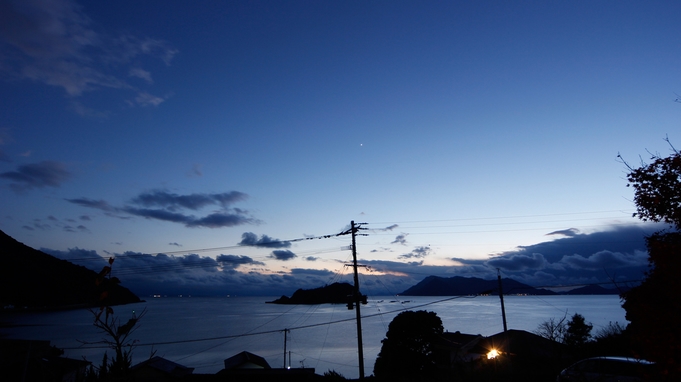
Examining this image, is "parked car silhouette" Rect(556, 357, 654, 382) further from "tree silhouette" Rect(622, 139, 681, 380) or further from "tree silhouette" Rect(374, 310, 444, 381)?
"tree silhouette" Rect(374, 310, 444, 381)

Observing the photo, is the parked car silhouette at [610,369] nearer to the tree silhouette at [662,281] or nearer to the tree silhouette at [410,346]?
the tree silhouette at [662,281]

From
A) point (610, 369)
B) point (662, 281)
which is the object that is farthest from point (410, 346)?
point (662, 281)

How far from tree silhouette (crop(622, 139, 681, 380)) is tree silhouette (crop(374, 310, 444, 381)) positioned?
35531 millimetres

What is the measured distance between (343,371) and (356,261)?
50.6 metres

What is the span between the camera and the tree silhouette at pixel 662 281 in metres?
7.97

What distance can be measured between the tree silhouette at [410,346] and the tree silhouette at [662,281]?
35.5 meters

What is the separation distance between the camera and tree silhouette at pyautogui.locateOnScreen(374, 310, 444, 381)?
42.4m

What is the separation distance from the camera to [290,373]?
26.8m

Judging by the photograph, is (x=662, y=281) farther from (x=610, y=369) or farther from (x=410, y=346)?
(x=410, y=346)

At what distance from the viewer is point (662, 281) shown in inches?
380

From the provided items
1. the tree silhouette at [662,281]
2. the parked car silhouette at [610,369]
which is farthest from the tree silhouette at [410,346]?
the tree silhouette at [662,281]

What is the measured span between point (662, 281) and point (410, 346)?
37443 mm

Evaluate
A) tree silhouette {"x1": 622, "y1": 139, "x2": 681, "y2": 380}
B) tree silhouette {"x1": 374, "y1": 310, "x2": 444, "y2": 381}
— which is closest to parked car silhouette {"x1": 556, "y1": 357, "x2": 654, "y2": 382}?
tree silhouette {"x1": 622, "y1": 139, "x2": 681, "y2": 380}

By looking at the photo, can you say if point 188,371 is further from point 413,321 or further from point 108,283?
point 108,283
